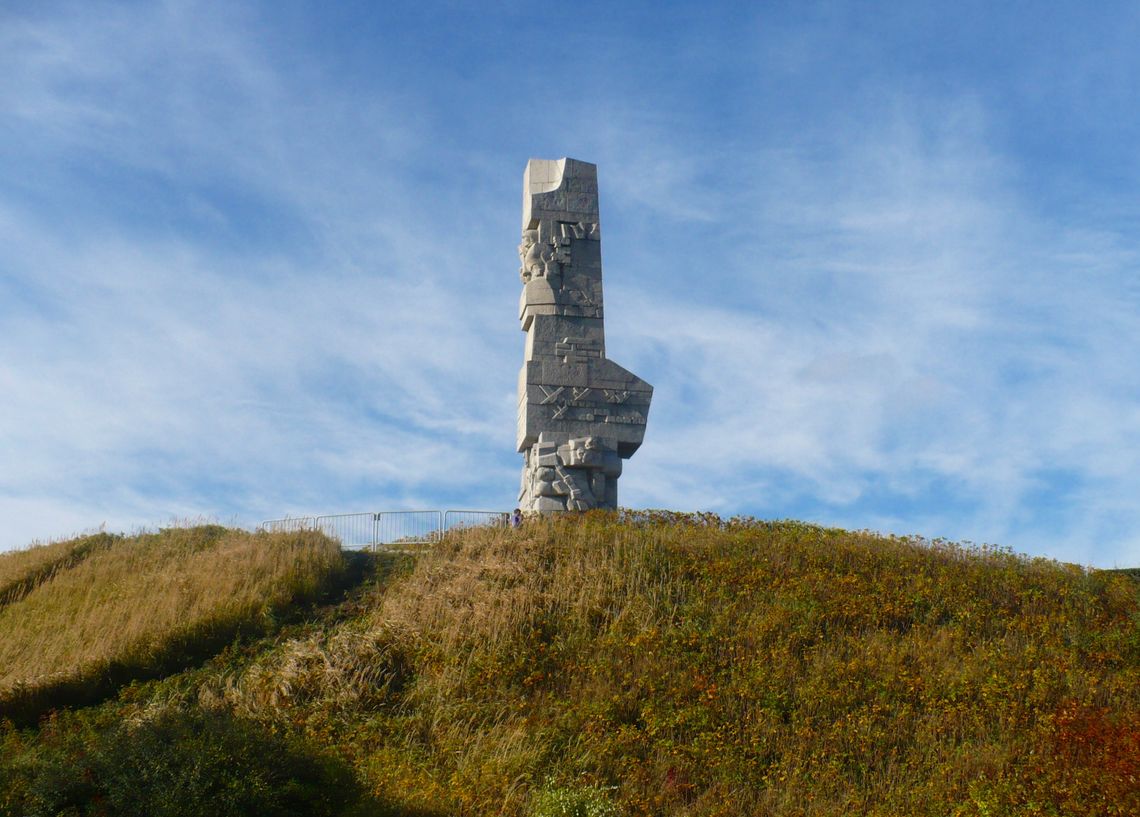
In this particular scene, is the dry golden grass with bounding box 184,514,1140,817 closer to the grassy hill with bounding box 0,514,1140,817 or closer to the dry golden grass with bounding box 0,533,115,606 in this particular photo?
the grassy hill with bounding box 0,514,1140,817

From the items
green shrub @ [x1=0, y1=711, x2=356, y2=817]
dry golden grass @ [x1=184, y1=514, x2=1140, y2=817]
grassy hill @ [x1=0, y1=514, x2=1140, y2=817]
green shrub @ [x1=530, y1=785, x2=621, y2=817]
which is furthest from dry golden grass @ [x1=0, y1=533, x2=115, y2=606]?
green shrub @ [x1=530, y1=785, x2=621, y2=817]

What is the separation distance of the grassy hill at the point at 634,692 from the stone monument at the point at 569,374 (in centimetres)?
287

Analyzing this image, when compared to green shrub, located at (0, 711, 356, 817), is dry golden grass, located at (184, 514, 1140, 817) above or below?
above

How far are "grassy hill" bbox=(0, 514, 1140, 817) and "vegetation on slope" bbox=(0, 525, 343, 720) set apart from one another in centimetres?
11

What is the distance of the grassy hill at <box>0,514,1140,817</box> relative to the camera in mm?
8344

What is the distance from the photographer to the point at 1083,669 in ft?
36.6

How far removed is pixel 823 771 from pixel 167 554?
1110cm

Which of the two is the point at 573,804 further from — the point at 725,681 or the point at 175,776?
the point at 725,681

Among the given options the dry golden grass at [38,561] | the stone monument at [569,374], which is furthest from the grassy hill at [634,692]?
the stone monument at [569,374]

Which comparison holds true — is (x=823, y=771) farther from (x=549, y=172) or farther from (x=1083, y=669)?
(x=549, y=172)

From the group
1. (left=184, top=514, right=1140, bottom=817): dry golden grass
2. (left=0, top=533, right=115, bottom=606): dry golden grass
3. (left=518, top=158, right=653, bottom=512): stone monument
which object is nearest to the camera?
(left=184, top=514, right=1140, bottom=817): dry golden grass

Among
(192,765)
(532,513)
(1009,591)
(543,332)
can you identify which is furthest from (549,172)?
(192,765)

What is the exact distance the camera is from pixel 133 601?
13680mm

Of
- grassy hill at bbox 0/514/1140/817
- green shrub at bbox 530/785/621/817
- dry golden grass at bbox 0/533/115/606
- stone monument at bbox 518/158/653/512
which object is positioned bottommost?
green shrub at bbox 530/785/621/817
